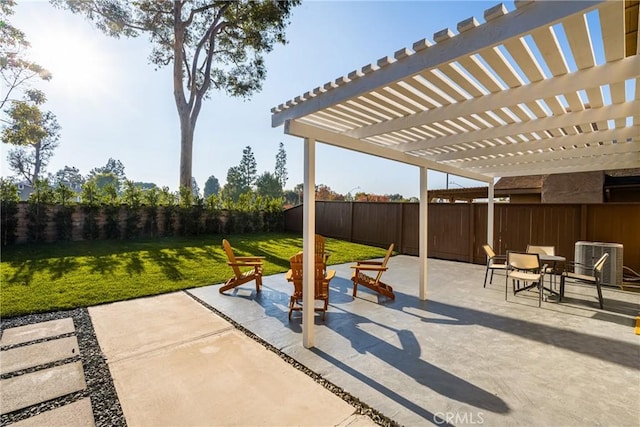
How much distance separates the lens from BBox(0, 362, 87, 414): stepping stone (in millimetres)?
2371

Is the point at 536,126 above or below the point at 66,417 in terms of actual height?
above

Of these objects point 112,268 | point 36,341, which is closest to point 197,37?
point 112,268

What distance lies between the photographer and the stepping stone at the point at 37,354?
115 inches

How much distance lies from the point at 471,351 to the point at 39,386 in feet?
14.1

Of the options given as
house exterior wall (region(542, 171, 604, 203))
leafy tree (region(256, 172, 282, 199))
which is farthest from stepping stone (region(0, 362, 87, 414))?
leafy tree (region(256, 172, 282, 199))

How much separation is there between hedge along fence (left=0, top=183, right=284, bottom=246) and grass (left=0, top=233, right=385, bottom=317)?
0.69 m

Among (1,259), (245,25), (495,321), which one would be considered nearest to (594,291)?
(495,321)

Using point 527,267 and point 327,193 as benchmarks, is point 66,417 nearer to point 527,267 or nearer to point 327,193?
point 527,267

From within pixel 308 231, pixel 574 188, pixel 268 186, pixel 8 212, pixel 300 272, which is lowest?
pixel 300 272

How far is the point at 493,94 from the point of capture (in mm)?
2881

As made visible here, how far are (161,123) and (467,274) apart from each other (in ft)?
61.6

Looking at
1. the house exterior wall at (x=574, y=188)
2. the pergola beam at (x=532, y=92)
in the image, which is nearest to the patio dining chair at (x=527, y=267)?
the pergola beam at (x=532, y=92)

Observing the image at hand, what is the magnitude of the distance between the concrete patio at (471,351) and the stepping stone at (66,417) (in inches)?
69.0

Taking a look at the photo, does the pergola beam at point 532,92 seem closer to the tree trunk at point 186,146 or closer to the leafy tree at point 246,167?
the tree trunk at point 186,146
